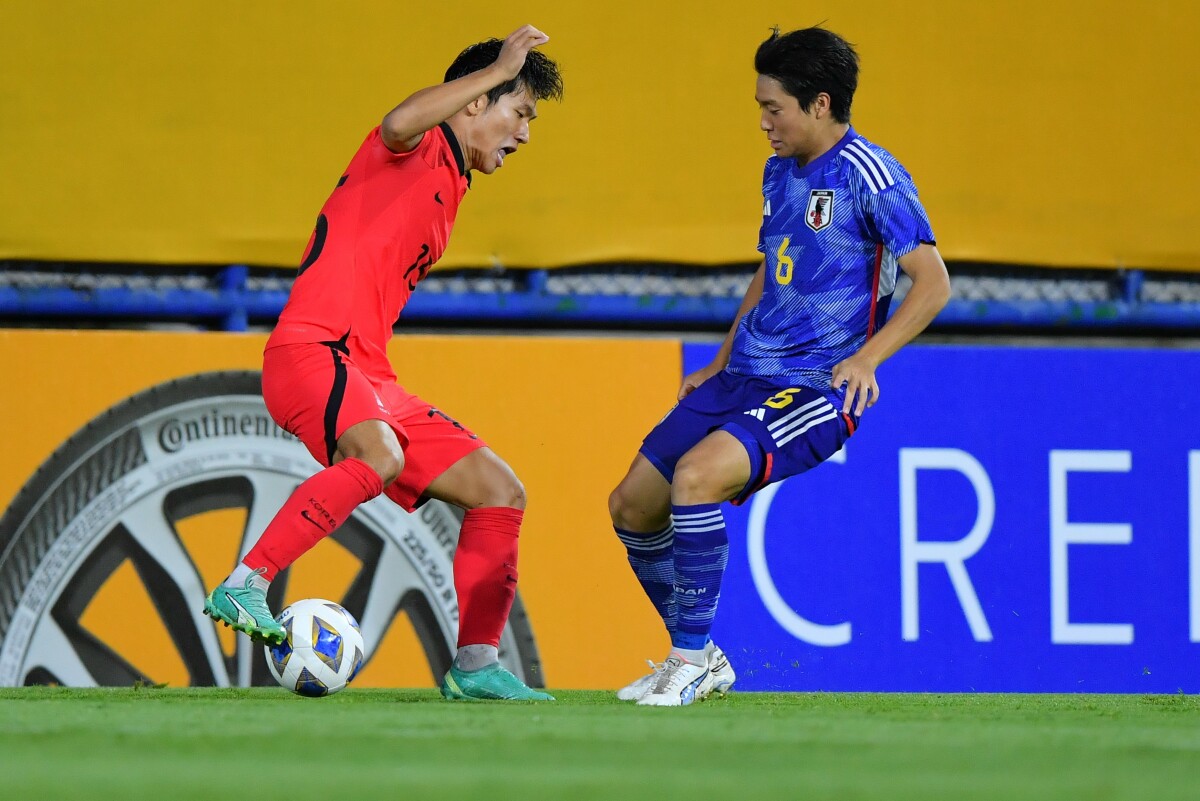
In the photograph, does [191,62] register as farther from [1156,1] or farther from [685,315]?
[1156,1]

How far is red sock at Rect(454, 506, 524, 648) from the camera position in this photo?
4.24 m

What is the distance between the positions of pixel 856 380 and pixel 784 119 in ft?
2.30

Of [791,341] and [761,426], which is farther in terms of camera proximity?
[791,341]

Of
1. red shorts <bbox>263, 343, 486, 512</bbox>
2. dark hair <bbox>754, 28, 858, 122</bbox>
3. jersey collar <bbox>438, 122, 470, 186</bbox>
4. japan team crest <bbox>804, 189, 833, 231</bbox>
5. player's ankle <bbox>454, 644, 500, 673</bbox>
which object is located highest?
dark hair <bbox>754, 28, 858, 122</bbox>

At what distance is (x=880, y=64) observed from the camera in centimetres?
662

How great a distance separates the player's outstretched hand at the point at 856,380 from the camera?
408 cm

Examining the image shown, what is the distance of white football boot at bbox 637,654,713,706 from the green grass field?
0.23 ft

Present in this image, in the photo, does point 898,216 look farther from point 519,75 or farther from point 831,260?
point 519,75

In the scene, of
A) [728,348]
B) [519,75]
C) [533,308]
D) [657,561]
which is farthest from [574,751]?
[533,308]

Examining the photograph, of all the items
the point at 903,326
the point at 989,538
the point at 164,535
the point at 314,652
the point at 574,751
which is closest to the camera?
the point at 574,751

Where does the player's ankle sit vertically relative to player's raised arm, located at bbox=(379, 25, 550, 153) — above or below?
below

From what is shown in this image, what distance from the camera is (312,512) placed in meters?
3.87

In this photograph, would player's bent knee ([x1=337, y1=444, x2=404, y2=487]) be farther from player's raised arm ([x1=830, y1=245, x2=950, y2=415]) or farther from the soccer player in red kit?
player's raised arm ([x1=830, y1=245, x2=950, y2=415])

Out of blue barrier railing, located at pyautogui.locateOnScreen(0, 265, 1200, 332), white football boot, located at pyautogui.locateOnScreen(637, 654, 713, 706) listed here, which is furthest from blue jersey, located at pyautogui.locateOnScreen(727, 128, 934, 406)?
blue barrier railing, located at pyautogui.locateOnScreen(0, 265, 1200, 332)
